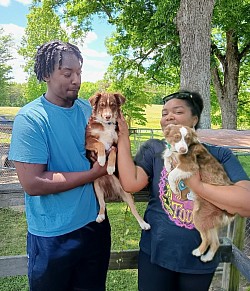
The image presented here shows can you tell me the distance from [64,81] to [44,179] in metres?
0.48

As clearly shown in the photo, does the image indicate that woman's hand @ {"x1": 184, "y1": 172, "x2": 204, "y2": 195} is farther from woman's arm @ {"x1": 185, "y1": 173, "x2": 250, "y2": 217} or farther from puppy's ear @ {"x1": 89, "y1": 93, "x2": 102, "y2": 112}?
puppy's ear @ {"x1": 89, "y1": 93, "x2": 102, "y2": 112}

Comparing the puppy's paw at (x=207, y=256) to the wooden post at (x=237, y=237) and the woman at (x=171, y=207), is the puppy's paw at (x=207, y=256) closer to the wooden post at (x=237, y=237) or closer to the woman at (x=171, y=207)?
the woman at (x=171, y=207)

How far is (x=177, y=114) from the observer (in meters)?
1.77

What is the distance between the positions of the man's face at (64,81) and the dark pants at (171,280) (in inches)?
36.5

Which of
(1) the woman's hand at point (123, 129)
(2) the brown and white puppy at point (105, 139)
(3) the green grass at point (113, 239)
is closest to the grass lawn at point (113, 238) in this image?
(3) the green grass at point (113, 239)

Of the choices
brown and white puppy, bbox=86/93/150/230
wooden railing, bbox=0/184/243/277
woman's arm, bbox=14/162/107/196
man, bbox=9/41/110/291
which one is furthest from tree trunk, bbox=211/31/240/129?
woman's arm, bbox=14/162/107/196

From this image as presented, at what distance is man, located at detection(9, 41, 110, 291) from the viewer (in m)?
1.56

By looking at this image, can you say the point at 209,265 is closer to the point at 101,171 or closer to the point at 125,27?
the point at 101,171

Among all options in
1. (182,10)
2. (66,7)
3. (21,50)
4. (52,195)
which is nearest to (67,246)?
(52,195)

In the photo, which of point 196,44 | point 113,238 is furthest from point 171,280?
point 196,44

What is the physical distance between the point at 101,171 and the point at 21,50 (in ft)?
74.3

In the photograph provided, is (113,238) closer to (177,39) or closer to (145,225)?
(145,225)

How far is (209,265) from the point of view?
1721 millimetres

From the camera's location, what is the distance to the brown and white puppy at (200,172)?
157 cm
